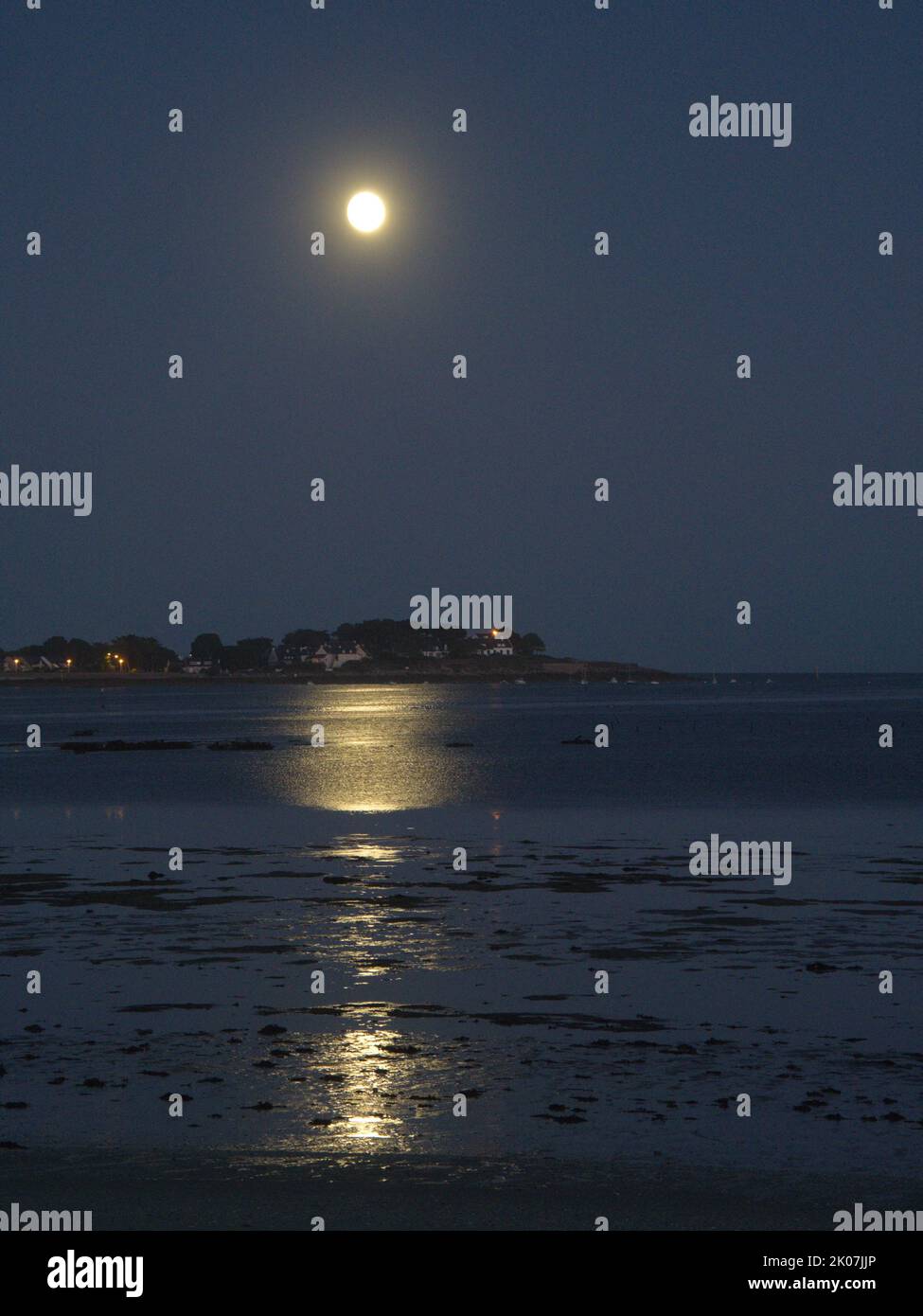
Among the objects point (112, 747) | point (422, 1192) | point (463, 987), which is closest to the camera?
point (422, 1192)

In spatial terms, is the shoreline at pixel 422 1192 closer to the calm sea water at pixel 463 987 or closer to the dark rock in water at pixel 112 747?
the calm sea water at pixel 463 987

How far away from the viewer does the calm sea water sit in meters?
13.7

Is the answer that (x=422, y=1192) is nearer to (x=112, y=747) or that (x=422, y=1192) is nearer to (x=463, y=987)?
(x=463, y=987)

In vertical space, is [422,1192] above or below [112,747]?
above

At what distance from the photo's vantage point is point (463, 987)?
66.5 ft

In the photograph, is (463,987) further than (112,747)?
No

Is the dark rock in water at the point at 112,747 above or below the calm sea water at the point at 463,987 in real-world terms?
below

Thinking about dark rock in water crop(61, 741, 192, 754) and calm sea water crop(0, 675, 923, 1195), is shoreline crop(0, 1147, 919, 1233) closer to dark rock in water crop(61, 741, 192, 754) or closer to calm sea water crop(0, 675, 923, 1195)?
calm sea water crop(0, 675, 923, 1195)

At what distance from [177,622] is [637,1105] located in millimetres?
61783

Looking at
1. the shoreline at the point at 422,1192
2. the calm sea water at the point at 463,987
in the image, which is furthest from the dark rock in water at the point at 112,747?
the shoreline at the point at 422,1192

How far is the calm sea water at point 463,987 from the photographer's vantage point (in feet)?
44.9

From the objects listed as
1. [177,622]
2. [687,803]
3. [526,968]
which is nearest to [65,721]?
[177,622]

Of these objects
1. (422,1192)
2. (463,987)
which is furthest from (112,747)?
(422,1192)
